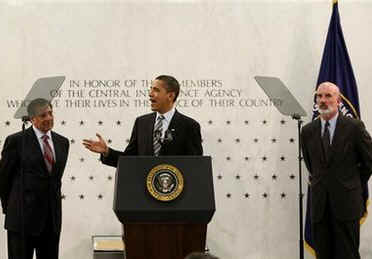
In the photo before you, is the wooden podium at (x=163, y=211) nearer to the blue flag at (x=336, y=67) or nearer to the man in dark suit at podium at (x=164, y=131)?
the man in dark suit at podium at (x=164, y=131)

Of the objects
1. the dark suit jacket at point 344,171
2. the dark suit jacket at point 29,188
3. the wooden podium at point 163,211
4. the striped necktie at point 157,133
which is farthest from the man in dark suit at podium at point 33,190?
the dark suit jacket at point 344,171

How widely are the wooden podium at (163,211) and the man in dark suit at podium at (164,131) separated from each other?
0.60 m

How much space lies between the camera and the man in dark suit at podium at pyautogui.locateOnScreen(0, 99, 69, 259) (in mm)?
6121

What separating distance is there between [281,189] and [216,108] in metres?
1.03

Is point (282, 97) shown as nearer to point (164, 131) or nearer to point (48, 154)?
point (164, 131)

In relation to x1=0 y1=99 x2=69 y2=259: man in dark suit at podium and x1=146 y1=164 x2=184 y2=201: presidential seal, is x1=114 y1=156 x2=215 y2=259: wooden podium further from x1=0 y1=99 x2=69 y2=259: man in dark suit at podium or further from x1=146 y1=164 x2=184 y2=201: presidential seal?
x1=0 y1=99 x2=69 y2=259: man in dark suit at podium

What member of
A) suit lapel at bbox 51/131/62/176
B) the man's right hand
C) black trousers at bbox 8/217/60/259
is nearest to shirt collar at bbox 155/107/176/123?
the man's right hand

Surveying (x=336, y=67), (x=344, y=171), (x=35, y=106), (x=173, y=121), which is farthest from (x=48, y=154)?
(x=336, y=67)

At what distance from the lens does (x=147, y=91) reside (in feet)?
26.1

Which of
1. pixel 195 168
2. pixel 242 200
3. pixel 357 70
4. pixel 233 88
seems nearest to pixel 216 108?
pixel 233 88

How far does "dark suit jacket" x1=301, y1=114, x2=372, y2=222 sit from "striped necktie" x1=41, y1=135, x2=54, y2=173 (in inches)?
84.7

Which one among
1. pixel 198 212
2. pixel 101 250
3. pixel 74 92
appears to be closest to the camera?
pixel 198 212

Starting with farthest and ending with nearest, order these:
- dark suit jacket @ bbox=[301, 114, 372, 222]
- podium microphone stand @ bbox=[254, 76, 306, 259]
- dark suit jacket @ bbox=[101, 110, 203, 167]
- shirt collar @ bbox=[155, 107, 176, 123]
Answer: podium microphone stand @ bbox=[254, 76, 306, 259], dark suit jacket @ bbox=[301, 114, 372, 222], shirt collar @ bbox=[155, 107, 176, 123], dark suit jacket @ bbox=[101, 110, 203, 167]

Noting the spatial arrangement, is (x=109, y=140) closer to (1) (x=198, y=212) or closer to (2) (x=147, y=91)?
(2) (x=147, y=91)
